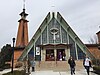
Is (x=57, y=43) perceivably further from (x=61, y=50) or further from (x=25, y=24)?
(x=25, y=24)

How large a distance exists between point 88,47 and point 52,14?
790cm

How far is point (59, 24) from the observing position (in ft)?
112

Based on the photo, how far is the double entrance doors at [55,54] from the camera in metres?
33.4

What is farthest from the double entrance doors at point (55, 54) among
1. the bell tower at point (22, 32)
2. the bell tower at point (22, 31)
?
the bell tower at point (22, 31)

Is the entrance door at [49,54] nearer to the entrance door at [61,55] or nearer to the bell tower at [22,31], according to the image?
the entrance door at [61,55]

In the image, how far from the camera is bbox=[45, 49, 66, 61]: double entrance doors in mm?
33375

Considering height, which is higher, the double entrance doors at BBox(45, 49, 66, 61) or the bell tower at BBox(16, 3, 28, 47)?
the bell tower at BBox(16, 3, 28, 47)

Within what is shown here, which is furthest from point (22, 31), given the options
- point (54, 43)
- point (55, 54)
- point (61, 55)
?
point (61, 55)

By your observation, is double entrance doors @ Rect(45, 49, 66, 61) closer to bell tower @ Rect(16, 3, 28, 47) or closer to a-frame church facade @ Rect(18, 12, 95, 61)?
a-frame church facade @ Rect(18, 12, 95, 61)

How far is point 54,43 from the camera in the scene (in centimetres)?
3325

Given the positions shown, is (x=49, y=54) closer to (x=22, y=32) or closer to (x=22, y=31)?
(x=22, y=32)

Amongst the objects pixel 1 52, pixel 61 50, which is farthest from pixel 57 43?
pixel 1 52

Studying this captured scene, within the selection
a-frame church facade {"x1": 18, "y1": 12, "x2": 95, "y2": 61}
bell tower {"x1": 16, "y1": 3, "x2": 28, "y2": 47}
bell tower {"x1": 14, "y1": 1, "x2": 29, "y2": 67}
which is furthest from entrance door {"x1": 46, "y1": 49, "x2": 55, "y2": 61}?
bell tower {"x1": 16, "y1": 3, "x2": 28, "y2": 47}

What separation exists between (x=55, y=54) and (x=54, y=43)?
1.75 metres
